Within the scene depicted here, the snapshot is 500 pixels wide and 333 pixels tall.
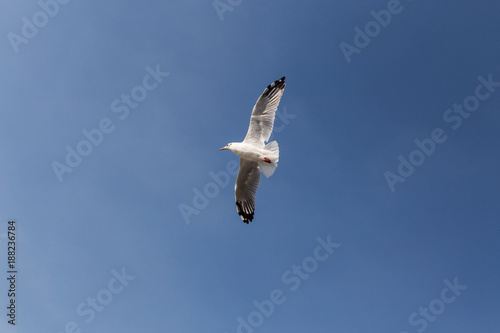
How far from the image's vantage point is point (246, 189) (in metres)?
12.9

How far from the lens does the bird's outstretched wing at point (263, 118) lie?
39.1ft

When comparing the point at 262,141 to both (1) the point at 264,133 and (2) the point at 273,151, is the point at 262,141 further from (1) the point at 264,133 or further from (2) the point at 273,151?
(2) the point at 273,151

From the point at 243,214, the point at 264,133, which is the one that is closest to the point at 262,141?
the point at 264,133

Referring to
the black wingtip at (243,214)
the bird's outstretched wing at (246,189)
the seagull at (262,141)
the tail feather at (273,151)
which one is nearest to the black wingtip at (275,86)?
the seagull at (262,141)

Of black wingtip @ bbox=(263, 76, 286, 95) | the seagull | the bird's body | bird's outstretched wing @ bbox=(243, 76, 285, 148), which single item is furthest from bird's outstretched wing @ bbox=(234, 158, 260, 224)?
black wingtip @ bbox=(263, 76, 286, 95)

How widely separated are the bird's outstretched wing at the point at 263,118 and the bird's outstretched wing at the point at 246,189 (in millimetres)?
856

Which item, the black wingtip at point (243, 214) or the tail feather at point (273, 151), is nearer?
the tail feather at point (273, 151)

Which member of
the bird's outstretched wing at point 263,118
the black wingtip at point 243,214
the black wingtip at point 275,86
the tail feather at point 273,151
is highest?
the black wingtip at point 275,86

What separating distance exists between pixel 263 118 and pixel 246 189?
223 cm

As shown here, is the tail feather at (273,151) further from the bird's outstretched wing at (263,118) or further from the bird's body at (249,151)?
the bird's outstretched wing at (263,118)

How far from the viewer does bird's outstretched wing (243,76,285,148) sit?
11.9 m

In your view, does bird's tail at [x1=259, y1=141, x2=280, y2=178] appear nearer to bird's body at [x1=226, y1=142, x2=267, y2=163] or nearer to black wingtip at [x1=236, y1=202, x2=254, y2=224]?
bird's body at [x1=226, y1=142, x2=267, y2=163]

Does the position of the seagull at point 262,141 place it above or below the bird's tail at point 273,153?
above

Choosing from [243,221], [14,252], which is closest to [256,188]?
[243,221]
